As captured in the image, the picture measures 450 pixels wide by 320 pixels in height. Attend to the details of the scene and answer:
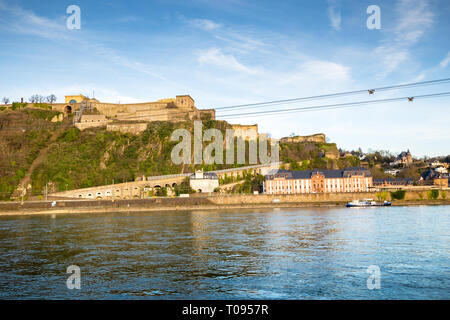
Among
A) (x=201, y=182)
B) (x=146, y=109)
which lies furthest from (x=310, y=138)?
(x=201, y=182)

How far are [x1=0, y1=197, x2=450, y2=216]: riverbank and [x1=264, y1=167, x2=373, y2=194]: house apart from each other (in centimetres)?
1346

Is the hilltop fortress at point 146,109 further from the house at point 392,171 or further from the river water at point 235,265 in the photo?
the house at point 392,171

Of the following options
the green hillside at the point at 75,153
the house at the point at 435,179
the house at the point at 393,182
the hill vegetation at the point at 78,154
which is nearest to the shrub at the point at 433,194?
the house at the point at 393,182

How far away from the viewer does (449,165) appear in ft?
427

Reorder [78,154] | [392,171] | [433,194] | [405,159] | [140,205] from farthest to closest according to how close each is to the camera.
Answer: [405,159] → [392,171] → [78,154] → [433,194] → [140,205]

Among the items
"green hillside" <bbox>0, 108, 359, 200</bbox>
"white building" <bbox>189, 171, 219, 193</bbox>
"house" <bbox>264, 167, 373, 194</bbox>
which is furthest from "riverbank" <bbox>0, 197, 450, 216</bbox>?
"house" <bbox>264, 167, 373, 194</bbox>

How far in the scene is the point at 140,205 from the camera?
196ft

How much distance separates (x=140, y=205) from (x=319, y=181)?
3886 centimetres

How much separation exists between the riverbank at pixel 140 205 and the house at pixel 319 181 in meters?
13.5

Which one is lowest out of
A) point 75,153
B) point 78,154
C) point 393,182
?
point 393,182

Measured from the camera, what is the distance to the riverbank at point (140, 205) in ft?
192

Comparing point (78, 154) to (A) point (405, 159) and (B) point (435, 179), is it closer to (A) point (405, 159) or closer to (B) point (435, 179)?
A: (B) point (435, 179)

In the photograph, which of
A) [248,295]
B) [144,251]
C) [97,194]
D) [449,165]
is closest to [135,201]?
[97,194]
